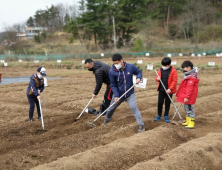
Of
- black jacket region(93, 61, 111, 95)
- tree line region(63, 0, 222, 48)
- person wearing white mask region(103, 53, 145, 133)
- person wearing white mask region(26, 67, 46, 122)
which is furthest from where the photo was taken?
tree line region(63, 0, 222, 48)

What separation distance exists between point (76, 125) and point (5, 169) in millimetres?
2774

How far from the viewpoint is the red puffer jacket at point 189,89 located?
20.0 ft

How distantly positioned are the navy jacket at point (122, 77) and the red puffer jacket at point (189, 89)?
1.25 meters

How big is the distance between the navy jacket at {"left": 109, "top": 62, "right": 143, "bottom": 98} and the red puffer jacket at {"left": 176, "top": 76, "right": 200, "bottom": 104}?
4.09ft

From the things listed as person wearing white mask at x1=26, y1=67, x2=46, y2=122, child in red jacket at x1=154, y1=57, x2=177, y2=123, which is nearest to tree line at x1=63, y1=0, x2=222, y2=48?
person wearing white mask at x1=26, y1=67, x2=46, y2=122

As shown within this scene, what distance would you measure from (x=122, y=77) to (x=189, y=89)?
1713 millimetres

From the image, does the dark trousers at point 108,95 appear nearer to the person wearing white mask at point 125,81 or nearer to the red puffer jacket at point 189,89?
the person wearing white mask at point 125,81

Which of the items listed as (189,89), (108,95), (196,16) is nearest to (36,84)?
(108,95)

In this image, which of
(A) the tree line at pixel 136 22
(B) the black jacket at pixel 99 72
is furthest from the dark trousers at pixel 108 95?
(A) the tree line at pixel 136 22

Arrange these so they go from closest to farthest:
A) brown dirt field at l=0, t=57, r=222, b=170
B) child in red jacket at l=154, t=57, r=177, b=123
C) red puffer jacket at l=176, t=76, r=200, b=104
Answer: brown dirt field at l=0, t=57, r=222, b=170 < red puffer jacket at l=176, t=76, r=200, b=104 < child in red jacket at l=154, t=57, r=177, b=123

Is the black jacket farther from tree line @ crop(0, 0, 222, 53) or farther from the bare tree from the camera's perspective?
the bare tree

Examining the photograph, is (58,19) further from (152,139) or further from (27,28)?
(152,139)

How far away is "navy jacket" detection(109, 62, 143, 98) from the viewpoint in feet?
19.2

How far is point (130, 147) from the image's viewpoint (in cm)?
480
